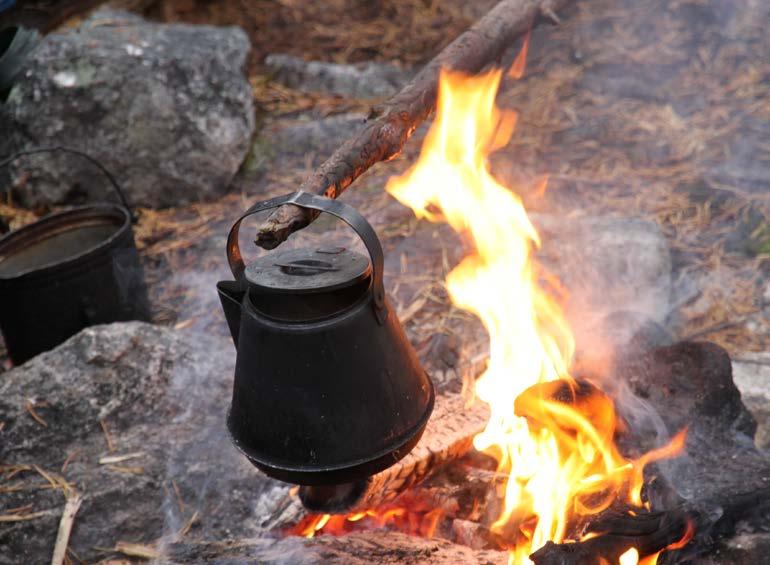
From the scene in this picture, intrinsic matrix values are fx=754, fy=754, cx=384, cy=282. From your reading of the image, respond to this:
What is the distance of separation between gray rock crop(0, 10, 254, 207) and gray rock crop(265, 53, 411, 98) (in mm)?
1303

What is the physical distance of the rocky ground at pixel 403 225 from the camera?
10.3ft

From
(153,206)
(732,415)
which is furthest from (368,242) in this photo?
(153,206)

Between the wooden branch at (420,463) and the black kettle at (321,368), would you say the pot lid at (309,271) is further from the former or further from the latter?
the wooden branch at (420,463)

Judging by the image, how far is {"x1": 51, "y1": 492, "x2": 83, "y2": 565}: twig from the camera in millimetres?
2793

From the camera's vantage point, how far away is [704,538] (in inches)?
88.0

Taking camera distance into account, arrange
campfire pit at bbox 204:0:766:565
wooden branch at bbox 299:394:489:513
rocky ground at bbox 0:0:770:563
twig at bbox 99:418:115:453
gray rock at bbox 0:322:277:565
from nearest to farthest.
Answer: campfire pit at bbox 204:0:766:565 < wooden branch at bbox 299:394:489:513 < gray rock at bbox 0:322:277:565 < rocky ground at bbox 0:0:770:563 < twig at bbox 99:418:115:453

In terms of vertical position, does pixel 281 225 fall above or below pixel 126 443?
above

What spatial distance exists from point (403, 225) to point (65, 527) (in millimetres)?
2927

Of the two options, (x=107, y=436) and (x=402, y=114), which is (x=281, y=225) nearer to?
(x=402, y=114)

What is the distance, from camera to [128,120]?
18.4 feet

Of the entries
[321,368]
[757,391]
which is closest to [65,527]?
[321,368]

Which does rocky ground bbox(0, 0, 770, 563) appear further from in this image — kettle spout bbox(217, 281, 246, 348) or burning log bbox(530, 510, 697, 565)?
kettle spout bbox(217, 281, 246, 348)

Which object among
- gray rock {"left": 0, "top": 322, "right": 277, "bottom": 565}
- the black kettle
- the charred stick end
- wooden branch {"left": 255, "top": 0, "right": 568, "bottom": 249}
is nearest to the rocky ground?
gray rock {"left": 0, "top": 322, "right": 277, "bottom": 565}

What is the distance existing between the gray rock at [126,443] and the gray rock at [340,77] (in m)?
3.86
